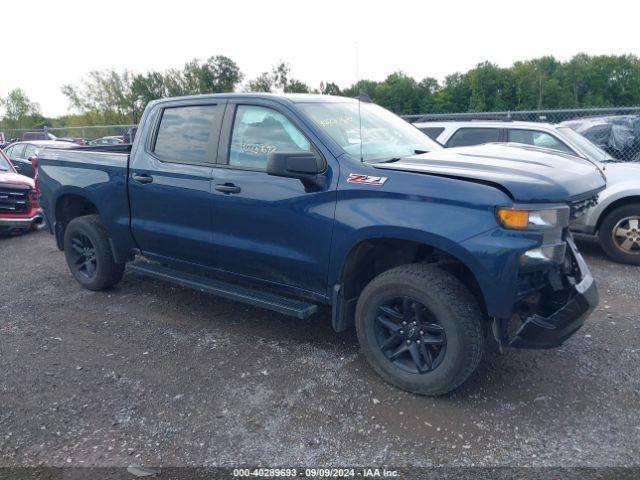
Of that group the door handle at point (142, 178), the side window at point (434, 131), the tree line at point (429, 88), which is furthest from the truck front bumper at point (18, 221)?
the tree line at point (429, 88)

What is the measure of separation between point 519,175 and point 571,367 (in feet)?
5.14

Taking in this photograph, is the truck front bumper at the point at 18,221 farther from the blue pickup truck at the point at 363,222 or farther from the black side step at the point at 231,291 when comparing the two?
the black side step at the point at 231,291

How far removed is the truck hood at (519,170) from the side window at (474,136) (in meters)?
3.30

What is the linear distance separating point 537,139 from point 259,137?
4.26 meters

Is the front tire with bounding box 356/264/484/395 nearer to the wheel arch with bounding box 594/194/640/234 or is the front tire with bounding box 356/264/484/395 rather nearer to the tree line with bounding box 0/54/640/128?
the wheel arch with bounding box 594/194/640/234

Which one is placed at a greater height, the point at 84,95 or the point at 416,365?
the point at 84,95

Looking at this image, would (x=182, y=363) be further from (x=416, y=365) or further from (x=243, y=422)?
(x=416, y=365)

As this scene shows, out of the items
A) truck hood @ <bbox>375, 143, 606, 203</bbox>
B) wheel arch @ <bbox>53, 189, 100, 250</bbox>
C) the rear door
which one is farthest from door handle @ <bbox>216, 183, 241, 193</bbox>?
wheel arch @ <bbox>53, 189, 100, 250</bbox>

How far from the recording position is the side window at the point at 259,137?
3895 millimetres

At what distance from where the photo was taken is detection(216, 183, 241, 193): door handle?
13.2 feet

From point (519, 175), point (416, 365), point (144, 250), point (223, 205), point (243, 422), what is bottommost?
point (243, 422)

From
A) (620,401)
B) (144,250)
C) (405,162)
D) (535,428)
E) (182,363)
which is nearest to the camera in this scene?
(535,428)

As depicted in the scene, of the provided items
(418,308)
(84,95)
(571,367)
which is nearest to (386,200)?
(418,308)

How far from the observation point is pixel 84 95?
2021 inches
